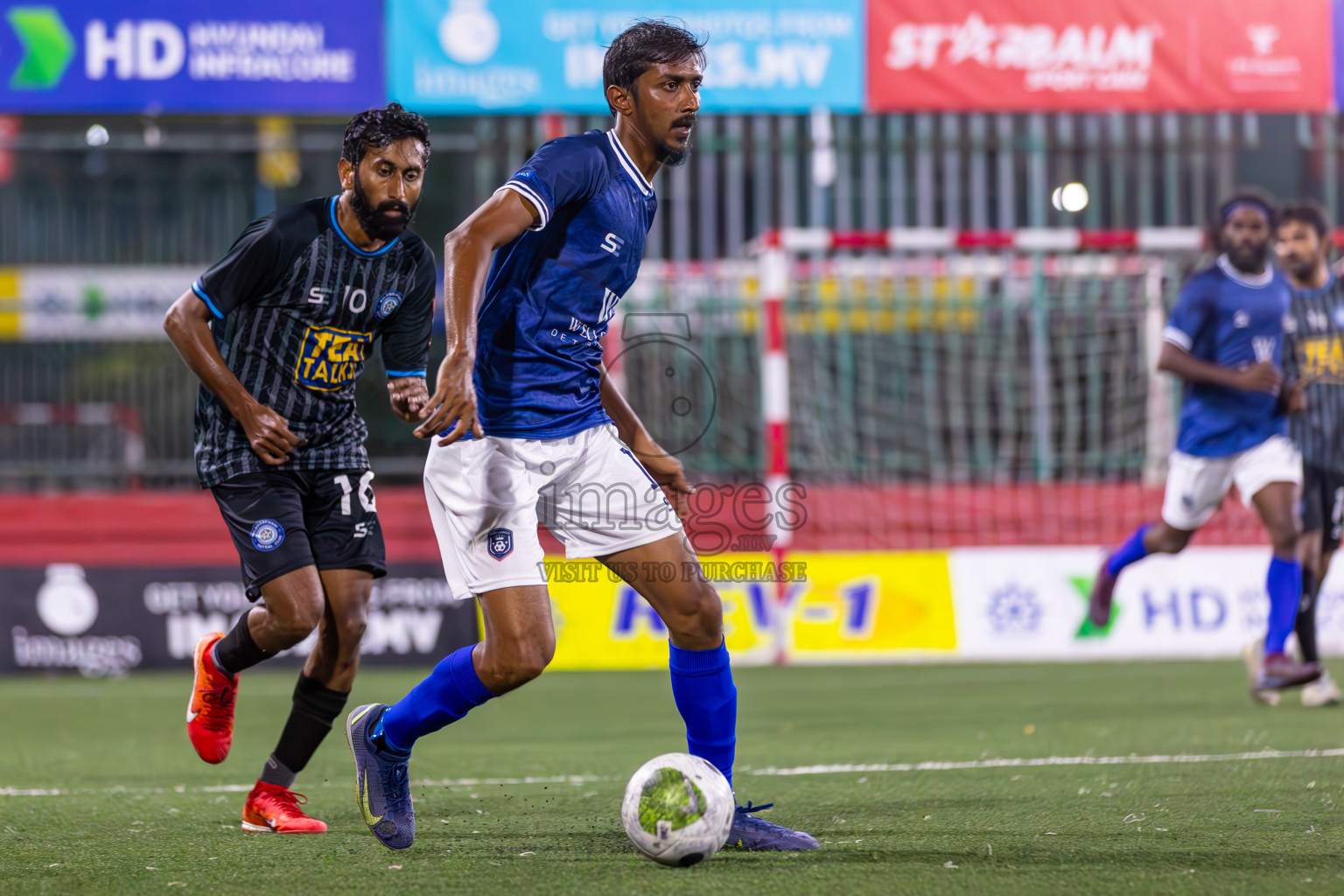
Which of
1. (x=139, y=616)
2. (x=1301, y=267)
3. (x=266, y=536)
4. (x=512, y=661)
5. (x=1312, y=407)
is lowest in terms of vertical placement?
(x=139, y=616)

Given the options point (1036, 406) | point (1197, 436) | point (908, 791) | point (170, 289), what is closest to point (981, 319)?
point (1036, 406)

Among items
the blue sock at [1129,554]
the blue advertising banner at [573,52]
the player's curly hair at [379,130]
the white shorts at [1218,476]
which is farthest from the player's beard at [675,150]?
the blue advertising banner at [573,52]

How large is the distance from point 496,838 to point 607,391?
4.22 feet

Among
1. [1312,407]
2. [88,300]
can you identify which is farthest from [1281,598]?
[88,300]

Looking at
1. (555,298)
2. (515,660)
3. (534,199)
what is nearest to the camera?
(534,199)

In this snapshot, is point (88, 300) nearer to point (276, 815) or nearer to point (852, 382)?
point (852, 382)

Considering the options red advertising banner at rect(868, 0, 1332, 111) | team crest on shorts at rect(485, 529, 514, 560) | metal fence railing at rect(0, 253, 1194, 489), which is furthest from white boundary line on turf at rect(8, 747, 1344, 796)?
red advertising banner at rect(868, 0, 1332, 111)

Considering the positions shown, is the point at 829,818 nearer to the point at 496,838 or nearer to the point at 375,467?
the point at 496,838

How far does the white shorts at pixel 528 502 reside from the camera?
392 cm

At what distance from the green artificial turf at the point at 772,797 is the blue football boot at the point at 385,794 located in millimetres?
63

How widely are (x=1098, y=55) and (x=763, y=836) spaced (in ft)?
26.8

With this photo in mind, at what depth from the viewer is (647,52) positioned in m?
3.95

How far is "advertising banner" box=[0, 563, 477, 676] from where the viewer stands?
9703 mm

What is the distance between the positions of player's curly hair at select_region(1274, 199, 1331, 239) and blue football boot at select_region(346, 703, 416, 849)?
5636 millimetres
